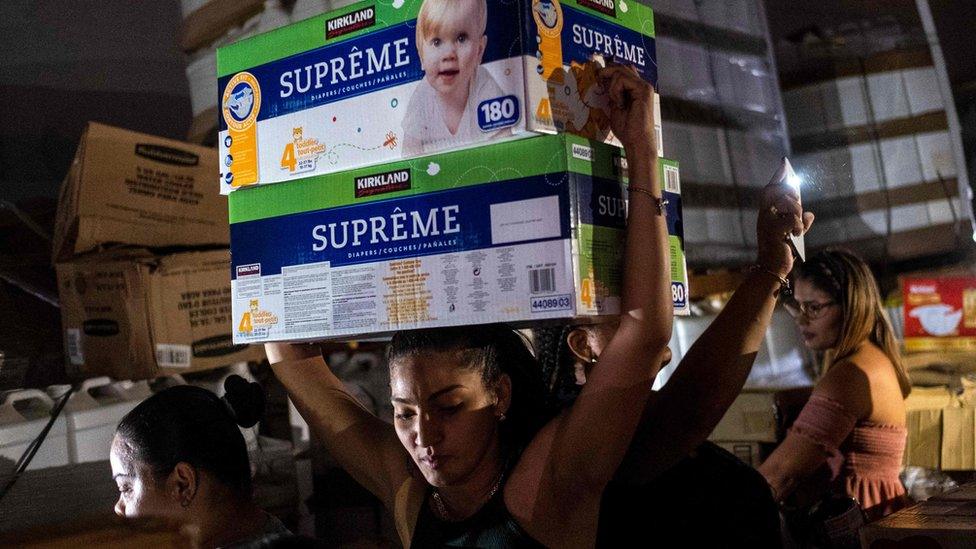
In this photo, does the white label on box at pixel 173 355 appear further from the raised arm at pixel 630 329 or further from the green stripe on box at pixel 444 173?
the raised arm at pixel 630 329

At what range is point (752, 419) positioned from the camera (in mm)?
3023

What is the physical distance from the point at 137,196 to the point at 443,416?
137cm

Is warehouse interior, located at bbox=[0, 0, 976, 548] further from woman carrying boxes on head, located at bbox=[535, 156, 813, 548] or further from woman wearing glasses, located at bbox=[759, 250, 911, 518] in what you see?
woman wearing glasses, located at bbox=[759, 250, 911, 518]

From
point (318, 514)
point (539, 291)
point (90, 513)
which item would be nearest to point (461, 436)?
point (539, 291)

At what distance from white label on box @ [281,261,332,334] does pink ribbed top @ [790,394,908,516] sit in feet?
5.01

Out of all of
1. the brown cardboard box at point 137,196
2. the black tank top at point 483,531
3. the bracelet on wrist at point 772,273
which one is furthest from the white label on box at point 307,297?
the brown cardboard box at point 137,196

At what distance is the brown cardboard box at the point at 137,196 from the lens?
8.01 ft

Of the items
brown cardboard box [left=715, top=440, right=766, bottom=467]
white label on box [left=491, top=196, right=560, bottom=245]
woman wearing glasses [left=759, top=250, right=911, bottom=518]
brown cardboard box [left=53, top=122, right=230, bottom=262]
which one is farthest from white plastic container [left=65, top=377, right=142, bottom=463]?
brown cardboard box [left=715, top=440, right=766, bottom=467]

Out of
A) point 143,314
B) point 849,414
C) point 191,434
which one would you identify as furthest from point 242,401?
point 849,414

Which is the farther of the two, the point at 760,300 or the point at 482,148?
the point at 760,300

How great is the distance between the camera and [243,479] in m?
1.93

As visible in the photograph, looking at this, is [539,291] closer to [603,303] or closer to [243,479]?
[603,303]

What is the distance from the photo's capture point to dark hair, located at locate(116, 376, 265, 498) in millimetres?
1849

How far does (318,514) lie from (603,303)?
4.83ft
